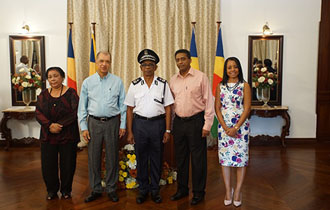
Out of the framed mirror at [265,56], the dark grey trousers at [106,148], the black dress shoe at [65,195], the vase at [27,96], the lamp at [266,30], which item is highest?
the lamp at [266,30]

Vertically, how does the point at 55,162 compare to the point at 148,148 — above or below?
below

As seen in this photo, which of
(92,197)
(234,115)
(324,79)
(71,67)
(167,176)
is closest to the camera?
(234,115)

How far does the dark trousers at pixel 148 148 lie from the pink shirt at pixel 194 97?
0.28 m

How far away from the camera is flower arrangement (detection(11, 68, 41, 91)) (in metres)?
5.59

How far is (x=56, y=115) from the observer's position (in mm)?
3146

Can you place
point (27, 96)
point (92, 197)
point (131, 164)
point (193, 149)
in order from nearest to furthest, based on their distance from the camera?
1. point (193, 149)
2. point (92, 197)
3. point (131, 164)
4. point (27, 96)

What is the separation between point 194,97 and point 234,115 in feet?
1.47

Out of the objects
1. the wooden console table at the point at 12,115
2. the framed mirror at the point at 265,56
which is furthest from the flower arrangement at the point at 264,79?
the wooden console table at the point at 12,115

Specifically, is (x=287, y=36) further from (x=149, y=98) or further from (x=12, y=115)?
(x=12, y=115)

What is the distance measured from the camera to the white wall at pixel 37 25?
5.92 meters

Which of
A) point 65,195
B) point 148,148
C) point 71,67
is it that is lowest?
point 65,195

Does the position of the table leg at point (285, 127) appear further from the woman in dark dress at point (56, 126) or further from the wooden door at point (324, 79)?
the woman in dark dress at point (56, 126)

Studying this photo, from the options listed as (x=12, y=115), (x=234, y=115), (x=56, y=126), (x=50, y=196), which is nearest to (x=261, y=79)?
(x=234, y=115)

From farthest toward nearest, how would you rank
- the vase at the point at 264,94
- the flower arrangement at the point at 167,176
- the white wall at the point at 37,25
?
the white wall at the point at 37,25 < the vase at the point at 264,94 < the flower arrangement at the point at 167,176
